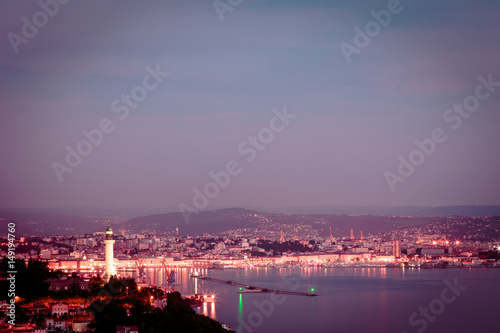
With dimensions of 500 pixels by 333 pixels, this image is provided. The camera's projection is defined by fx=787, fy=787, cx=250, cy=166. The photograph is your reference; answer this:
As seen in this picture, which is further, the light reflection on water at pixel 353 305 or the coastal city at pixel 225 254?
the coastal city at pixel 225 254

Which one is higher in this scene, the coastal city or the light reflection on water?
the coastal city

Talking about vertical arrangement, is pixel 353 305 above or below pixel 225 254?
below

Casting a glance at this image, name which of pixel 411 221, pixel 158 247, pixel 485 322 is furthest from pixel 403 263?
pixel 411 221

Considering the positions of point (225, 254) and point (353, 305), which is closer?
point (353, 305)

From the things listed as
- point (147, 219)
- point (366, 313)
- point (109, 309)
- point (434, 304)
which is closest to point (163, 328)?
point (109, 309)

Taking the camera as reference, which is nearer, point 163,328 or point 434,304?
point 163,328

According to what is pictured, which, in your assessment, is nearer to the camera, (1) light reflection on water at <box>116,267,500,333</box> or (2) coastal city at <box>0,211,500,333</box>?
(1) light reflection on water at <box>116,267,500,333</box>

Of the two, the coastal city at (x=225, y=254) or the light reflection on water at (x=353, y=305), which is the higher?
the coastal city at (x=225, y=254)

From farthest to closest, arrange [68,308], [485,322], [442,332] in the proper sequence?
[485,322], [442,332], [68,308]

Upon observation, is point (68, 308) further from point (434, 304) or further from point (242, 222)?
point (242, 222)

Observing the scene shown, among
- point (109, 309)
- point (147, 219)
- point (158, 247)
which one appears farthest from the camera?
point (147, 219)
